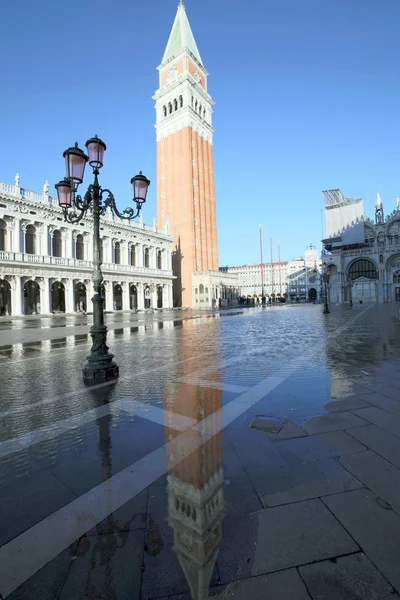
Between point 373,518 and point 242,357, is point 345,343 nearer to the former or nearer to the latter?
point 242,357

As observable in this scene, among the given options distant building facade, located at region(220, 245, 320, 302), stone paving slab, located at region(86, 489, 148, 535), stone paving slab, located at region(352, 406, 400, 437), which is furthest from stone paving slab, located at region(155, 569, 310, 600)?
distant building facade, located at region(220, 245, 320, 302)

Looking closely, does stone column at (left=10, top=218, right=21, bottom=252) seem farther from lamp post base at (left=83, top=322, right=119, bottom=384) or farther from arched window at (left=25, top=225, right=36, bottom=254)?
lamp post base at (left=83, top=322, right=119, bottom=384)

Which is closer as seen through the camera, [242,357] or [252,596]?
[252,596]

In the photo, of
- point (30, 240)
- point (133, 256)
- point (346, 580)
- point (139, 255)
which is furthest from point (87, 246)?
point (346, 580)

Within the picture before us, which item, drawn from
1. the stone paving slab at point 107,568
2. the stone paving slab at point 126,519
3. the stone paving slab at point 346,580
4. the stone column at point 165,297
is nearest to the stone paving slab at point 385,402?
the stone paving slab at point 346,580

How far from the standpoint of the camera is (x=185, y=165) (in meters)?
56.8

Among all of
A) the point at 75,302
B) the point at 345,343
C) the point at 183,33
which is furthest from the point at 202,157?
the point at 345,343

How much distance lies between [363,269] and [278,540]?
194 ft

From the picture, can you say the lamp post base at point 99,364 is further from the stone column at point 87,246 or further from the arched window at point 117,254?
Answer: the arched window at point 117,254

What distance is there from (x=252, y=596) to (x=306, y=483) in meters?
1.14

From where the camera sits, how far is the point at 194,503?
7.56ft

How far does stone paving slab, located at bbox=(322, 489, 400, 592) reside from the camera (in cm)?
172

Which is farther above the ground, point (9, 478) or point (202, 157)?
point (202, 157)

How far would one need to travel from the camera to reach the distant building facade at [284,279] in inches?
4218
